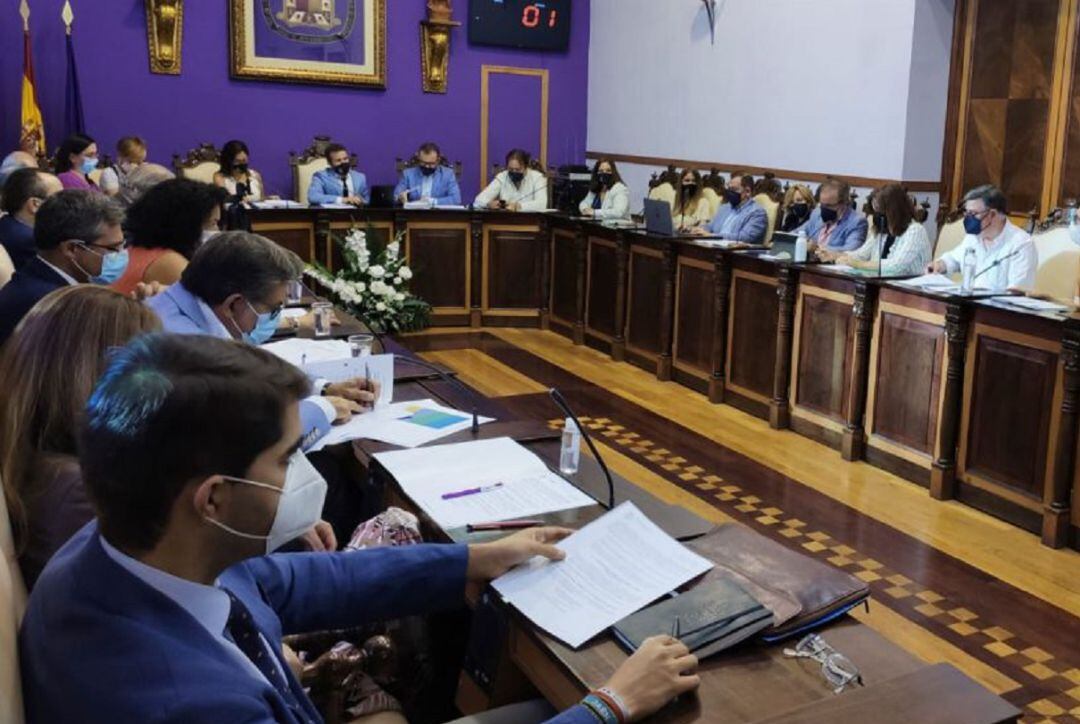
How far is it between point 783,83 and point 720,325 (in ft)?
8.83

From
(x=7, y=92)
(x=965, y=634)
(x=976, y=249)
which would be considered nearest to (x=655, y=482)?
(x=965, y=634)

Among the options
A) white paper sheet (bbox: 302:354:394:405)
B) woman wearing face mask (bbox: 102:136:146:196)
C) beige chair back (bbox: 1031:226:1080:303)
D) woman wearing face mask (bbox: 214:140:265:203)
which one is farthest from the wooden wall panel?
woman wearing face mask (bbox: 102:136:146:196)

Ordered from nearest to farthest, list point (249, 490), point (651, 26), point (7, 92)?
1. point (249, 490)
2. point (7, 92)
3. point (651, 26)

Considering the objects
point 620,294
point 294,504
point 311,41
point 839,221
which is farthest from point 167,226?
point 311,41

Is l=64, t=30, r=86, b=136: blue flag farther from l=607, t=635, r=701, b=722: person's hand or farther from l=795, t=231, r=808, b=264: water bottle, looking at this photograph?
l=607, t=635, r=701, b=722: person's hand

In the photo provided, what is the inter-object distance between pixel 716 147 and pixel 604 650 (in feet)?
23.8

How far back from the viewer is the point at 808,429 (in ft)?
17.1

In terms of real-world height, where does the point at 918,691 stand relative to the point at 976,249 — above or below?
below

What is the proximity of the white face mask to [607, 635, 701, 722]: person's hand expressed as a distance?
1.44 ft

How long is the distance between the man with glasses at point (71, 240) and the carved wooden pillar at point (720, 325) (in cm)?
335

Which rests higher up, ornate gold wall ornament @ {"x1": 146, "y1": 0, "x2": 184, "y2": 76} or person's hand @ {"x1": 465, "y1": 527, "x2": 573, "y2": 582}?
ornate gold wall ornament @ {"x1": 146, "y1": 0, "x2": 184, "y2": 76}

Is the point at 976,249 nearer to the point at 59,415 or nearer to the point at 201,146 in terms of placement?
the point at 59,415

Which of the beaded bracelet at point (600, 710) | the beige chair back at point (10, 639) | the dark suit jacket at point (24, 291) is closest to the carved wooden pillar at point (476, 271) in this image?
the dark suit jacket at point (24, 291)

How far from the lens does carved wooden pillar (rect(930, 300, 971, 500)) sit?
166 inches
